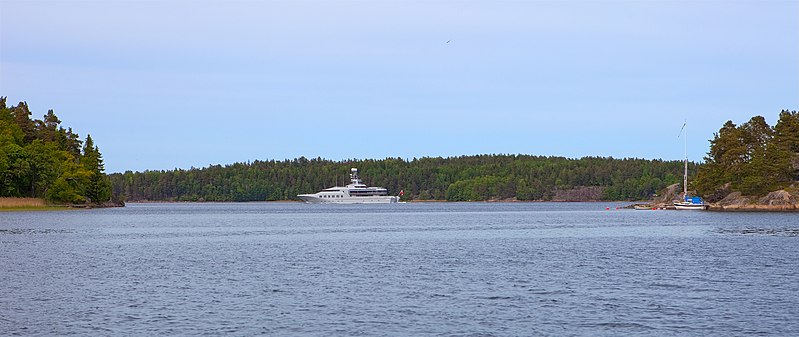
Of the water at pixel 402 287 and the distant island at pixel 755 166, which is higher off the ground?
the distant island at pixel 755 166

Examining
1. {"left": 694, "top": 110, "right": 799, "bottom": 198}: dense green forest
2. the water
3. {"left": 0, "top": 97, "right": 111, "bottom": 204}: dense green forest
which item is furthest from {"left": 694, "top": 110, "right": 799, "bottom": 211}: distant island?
{"left": 0, "top": 97, "right": 111, "bottom": 204}: dense green forest

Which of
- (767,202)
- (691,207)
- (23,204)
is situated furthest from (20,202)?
(767,202)

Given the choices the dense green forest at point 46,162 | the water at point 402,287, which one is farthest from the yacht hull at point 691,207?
the dense green forest at point 46,162

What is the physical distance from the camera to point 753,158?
144m

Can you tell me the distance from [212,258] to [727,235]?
154 ft

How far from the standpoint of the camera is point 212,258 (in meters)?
59.5

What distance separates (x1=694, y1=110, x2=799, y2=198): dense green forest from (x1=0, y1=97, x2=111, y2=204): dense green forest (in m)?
105

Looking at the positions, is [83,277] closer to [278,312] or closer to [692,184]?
[278,312]

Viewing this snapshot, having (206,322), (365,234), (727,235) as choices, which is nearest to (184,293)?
(206,322)

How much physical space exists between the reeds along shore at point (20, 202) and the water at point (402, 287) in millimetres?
74715

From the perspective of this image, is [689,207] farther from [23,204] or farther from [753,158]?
[23,204]

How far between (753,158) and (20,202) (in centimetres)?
11436

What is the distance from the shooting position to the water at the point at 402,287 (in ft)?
106

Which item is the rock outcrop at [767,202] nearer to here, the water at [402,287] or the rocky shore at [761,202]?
the rocky shore at [761,202]
